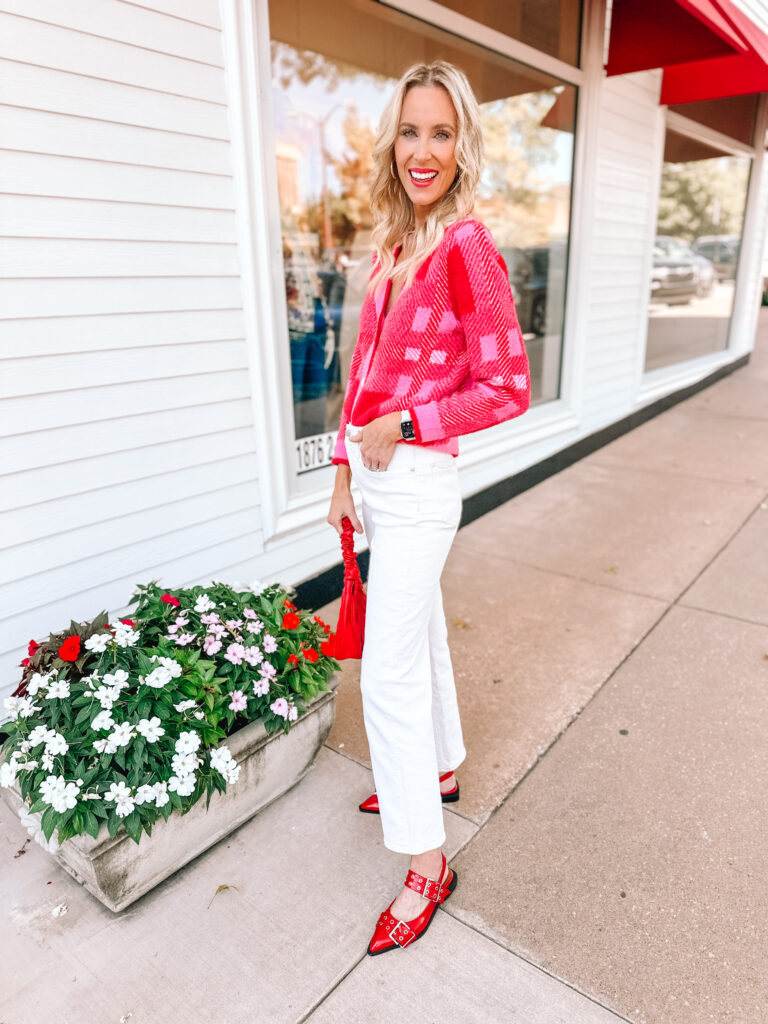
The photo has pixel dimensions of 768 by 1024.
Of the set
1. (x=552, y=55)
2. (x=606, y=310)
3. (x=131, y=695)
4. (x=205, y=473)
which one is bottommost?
(x=131, y=695)

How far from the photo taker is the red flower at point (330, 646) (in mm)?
2016

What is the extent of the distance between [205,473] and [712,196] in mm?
8789

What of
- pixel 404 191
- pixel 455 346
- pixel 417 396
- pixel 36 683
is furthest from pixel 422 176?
pixel 36 683

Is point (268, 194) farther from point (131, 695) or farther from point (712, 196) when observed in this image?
point (712, 196)

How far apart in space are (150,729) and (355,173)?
6.43 metres

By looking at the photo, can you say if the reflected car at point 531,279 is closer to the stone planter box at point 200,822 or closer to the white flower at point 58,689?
the stone planter box at point 200,822

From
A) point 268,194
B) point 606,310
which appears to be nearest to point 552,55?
point 606,310

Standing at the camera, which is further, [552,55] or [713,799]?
[552,55]

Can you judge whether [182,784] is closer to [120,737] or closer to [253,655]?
[120,737]

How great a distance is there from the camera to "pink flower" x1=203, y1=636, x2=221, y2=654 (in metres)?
2.06

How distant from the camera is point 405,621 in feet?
5.58

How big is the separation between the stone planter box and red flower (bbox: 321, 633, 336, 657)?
139mm

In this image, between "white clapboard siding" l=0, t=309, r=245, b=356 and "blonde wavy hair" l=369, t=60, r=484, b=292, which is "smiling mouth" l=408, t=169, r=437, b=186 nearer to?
"blonde wavy hair" l=369, t=60, r=484, b=292

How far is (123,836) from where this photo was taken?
180 centimetres
